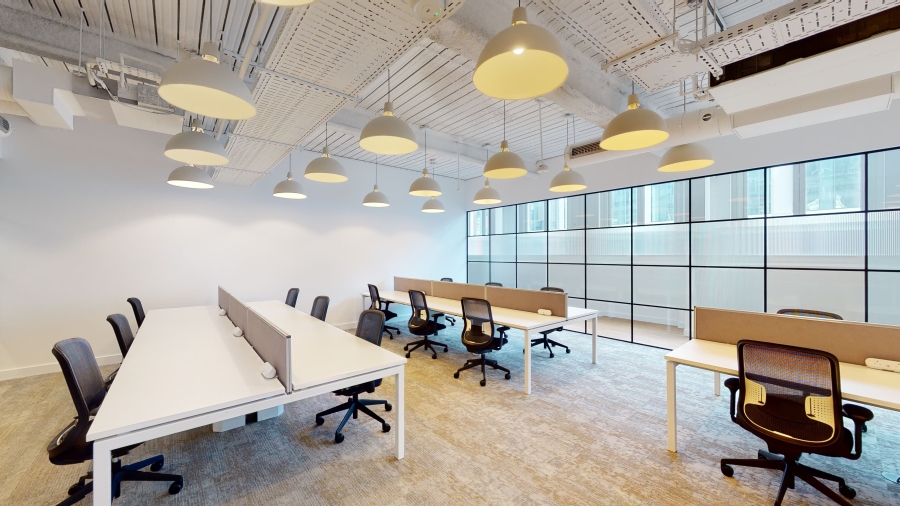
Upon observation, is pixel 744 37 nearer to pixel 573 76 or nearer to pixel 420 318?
pixel 573 76

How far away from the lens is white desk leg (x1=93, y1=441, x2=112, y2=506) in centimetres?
148

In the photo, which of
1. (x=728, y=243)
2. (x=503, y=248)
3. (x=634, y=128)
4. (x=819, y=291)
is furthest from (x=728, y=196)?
(x=503, y=248)

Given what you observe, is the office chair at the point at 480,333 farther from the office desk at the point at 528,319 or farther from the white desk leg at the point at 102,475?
the white desk leg at the point at 102,475

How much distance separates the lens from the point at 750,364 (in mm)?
2064

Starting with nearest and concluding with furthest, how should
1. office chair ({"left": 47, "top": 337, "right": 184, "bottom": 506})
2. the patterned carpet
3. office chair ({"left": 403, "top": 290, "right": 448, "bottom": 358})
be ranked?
office chair ({"left": 47, "top": 337, "right": 184, "bottom": 506}), the patterned carpet, office chair ({"left": 403, "top": 290, "right": 448, "bottom": 358})

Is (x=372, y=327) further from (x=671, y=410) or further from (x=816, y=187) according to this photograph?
(x=816, y=187)

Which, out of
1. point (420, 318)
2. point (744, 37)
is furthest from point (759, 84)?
point (420, 318)

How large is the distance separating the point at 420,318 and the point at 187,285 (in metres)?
3.67

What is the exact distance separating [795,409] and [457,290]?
422 cm

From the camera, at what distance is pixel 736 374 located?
87.8 inches

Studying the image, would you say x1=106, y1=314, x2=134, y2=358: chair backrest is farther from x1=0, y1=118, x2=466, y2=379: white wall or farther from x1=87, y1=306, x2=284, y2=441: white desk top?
x1=0, y1=118, x2=466, y2=379: white wall

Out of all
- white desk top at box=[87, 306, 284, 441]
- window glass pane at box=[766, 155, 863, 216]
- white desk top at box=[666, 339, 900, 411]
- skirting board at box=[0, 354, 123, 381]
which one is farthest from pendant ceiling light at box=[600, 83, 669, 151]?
skirting board at box=[0, 354, 123, 381]

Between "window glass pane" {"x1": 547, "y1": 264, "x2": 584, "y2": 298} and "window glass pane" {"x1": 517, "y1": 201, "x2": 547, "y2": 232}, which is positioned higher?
"window glass pane" {"x1": 517, "y1": 201, "x2": 547, "y2": 232}

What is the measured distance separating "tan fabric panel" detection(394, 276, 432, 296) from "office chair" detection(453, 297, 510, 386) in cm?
223
